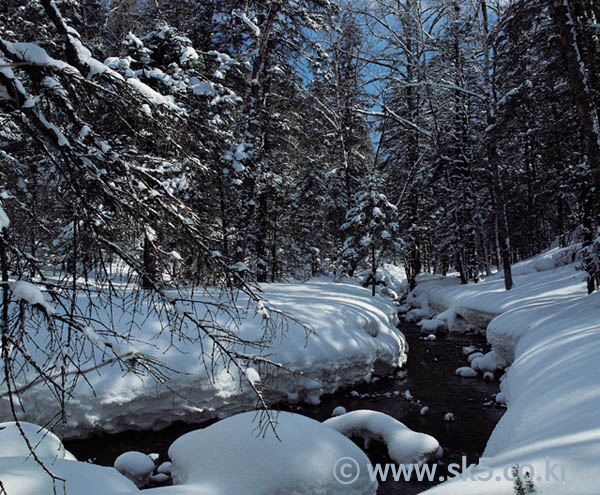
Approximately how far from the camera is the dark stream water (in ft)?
18.2

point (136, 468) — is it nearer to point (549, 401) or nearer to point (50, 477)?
point (50, 477)

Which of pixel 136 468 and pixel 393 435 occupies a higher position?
pixel 136 468

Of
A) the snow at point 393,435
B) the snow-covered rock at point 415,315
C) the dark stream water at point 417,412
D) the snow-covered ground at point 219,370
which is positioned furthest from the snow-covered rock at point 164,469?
the snow-covered rock at point 415,315

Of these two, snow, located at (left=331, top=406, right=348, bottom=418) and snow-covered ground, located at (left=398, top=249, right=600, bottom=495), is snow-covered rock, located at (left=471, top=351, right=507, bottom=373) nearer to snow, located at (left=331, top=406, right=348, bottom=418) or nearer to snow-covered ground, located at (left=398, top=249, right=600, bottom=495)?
snow-covered ground, located at (left=398, top=249, right=600, bottom=495)

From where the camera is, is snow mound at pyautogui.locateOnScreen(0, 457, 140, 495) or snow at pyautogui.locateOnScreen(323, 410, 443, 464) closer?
snow mound at pyautogui.locateOnScreen(0, 457, 140, 495)

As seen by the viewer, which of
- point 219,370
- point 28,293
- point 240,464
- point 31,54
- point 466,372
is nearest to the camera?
point 28,293

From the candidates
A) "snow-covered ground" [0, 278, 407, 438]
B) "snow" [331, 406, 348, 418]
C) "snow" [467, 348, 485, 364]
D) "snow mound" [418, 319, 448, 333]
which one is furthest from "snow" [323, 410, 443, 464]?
"snow mound" [418, 319, 448, 333]

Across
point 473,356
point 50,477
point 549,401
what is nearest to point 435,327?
point 473,356

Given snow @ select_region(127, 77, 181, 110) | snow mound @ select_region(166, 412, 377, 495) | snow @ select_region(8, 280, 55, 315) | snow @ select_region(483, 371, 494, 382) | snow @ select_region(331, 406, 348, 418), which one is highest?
snow @ select_region(127, 77, 181, 110)

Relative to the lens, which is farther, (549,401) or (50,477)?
(549,401)

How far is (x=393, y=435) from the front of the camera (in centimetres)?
544

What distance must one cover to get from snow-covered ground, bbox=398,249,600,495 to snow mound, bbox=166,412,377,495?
1.59 m

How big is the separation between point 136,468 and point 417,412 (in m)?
4.82

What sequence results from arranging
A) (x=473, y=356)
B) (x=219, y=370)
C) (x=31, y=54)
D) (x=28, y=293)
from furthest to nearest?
(x=473, y=356)
(x=219, y=370)
(x=31, y=54)
(x=28, y=293)
